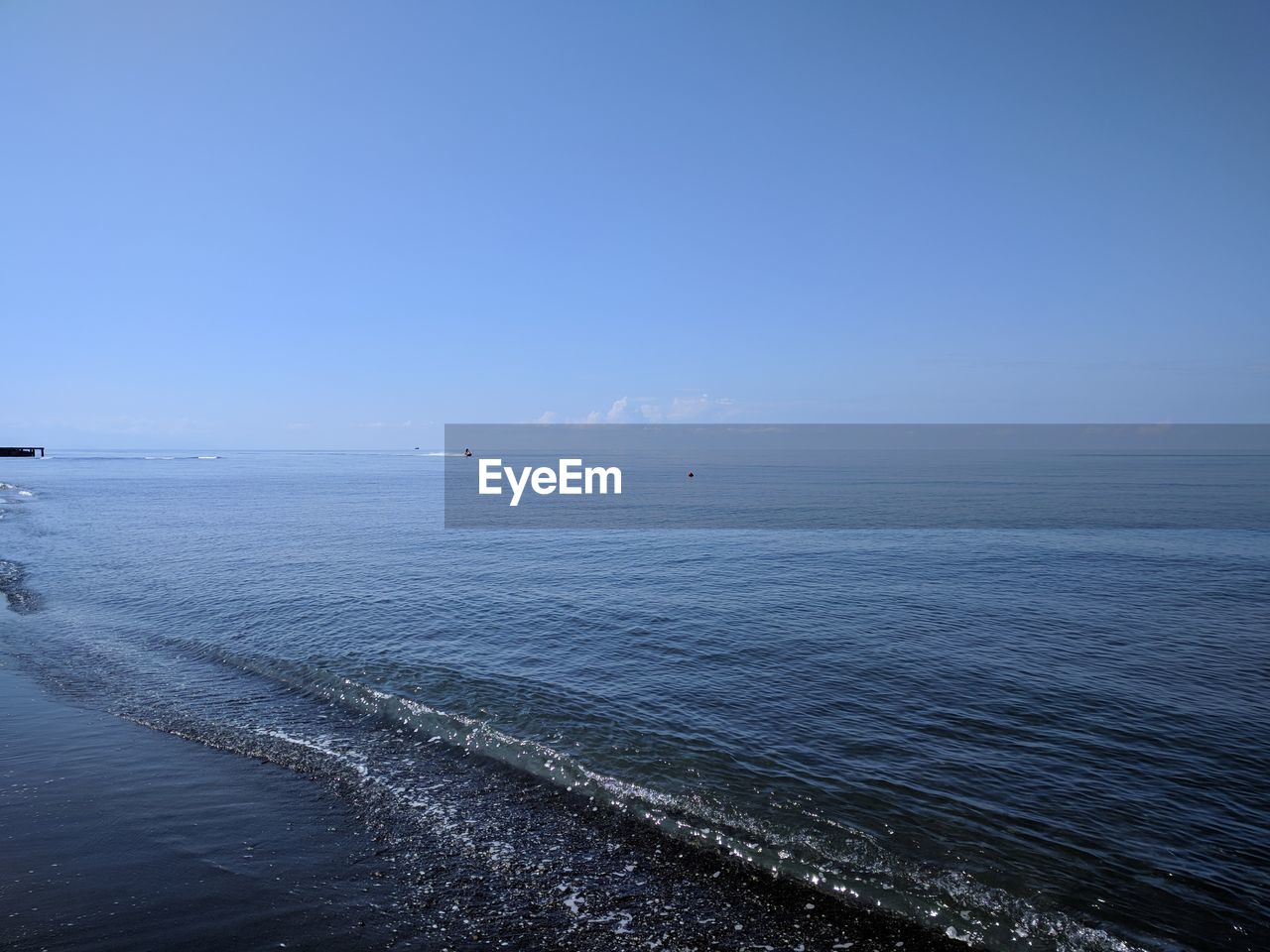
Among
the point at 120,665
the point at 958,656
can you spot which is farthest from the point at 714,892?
the point at 120,665

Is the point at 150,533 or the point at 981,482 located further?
the point at 981,482

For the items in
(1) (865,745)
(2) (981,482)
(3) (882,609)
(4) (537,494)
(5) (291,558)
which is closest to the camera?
(1) (865,745)

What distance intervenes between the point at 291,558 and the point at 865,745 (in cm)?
3317

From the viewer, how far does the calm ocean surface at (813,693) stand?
33.1 feet

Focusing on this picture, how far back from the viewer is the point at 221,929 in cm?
806

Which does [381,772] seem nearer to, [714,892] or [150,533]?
[714,892]

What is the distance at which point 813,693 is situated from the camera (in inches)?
663

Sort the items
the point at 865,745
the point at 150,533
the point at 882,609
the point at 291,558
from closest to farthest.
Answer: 1. the point at 865,745
2. the point at 882,609
3. the point at 291,558
4. the point at 150,533

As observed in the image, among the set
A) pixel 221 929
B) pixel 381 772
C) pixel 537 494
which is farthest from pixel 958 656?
pixel 537 494

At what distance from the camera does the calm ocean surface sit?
10078mm

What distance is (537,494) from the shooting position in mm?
85500

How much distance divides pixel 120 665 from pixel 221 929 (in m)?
14.3

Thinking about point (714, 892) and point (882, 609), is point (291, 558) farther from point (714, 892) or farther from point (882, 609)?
point (714, 892)

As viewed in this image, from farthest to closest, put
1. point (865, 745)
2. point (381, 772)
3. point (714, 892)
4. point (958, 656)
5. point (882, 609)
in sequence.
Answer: point (882, 609), point (958, 656), point (865, 745), point (381, 772), point (714, 892)
